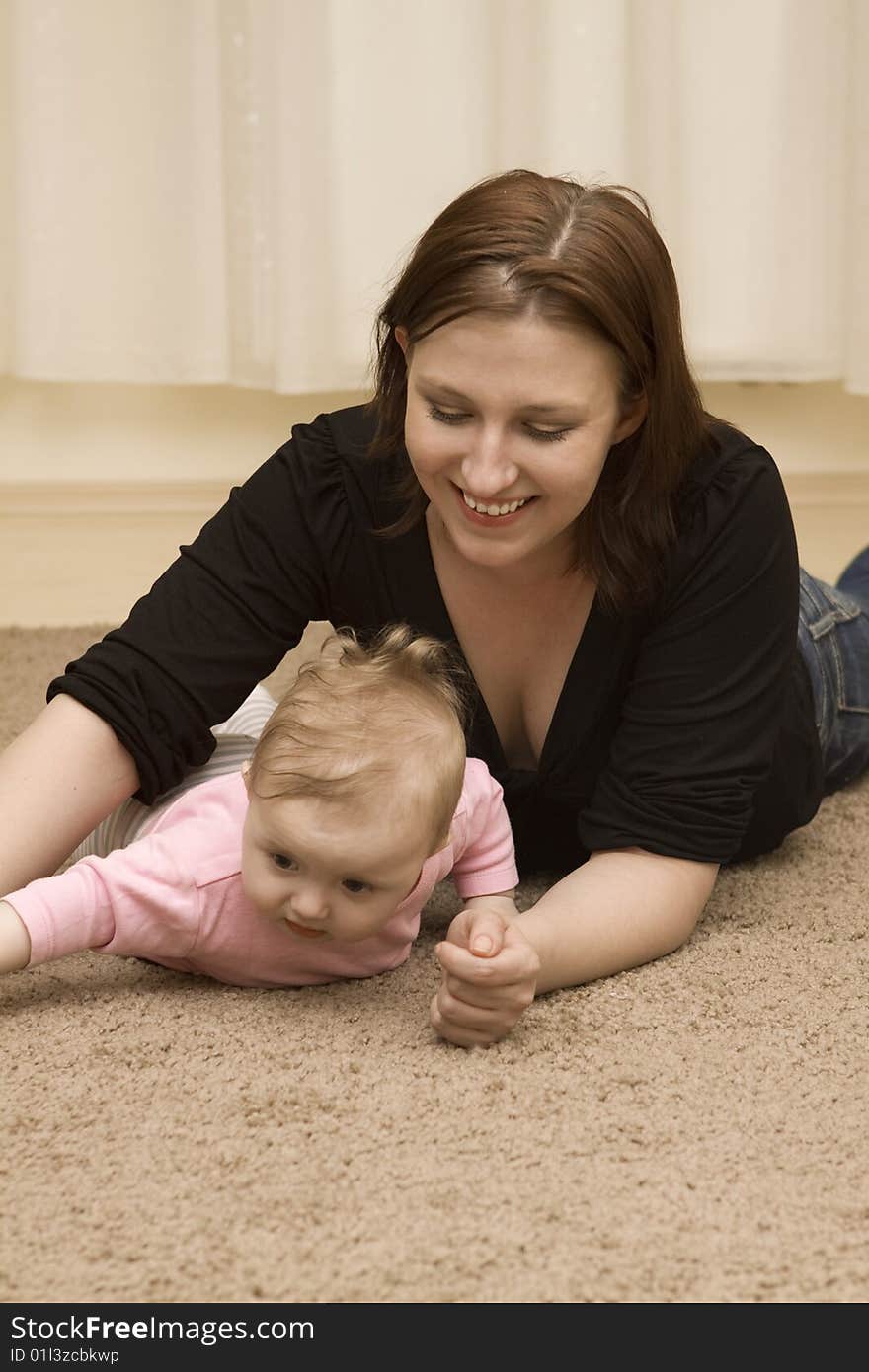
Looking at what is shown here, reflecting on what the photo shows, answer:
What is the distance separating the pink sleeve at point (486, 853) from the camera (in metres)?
1.27

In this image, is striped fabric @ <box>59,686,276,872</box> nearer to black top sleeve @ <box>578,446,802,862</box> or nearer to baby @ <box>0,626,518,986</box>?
baby @ <box>0,626,518,986</box>

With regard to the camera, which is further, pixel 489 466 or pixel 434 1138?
pixel 489 466

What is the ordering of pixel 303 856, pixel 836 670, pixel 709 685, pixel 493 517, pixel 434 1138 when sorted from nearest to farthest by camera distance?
pixel 434 1138 → pixel 303 856 → pixel 493 517 → pixel 709 685 → pixel 836 670

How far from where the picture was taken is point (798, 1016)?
1138 millimetres

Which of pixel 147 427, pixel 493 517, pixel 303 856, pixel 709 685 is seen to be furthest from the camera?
pixel 147 427

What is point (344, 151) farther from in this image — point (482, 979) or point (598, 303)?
point (482, 979)

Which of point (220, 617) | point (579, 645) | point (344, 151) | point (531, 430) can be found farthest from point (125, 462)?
point (531, 430)

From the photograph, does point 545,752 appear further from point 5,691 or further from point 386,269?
point 386,269

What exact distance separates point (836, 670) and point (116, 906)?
2.63 ft

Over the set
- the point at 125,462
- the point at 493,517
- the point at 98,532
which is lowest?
the point at 98,532

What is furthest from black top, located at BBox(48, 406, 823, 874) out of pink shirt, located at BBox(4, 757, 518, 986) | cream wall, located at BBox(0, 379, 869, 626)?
cream wall, located at BBox(0, 379, 869, 626)

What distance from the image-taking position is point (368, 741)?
41.9 inches

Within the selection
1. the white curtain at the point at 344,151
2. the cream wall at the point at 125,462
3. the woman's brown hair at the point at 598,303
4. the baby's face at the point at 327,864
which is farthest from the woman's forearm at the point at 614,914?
the cream wall at the point at 125,462
